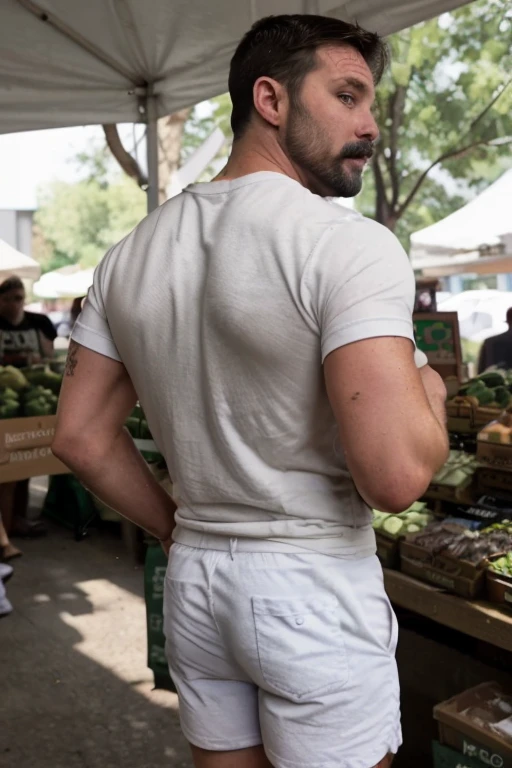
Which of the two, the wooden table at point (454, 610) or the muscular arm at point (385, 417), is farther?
the wooden table at point (454, 610)

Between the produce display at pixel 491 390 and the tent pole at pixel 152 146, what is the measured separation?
5.89 feet

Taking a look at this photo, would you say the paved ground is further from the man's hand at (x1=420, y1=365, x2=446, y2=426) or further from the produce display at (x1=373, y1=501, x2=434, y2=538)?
the man's hand at (x1=420, y1=365, x2=446, y2=426)

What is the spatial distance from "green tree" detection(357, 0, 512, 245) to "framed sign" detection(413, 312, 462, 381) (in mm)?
9279

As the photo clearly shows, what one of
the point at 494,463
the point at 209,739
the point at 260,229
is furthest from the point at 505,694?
the point at 260,229

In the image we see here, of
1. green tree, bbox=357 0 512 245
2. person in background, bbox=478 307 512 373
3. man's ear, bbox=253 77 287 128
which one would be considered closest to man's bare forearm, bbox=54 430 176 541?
man's ear, bbox=253 77 287 128

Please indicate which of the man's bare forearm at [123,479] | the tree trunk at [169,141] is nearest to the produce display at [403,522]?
the man's bare forearm at [123,479]

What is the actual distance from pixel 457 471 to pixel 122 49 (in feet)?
8.09

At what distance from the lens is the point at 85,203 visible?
122 feet

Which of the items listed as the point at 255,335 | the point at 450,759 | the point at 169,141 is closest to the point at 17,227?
the point at 169,141

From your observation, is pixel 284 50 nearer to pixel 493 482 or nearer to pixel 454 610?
pixel 454 610

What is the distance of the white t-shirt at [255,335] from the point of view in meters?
1.26

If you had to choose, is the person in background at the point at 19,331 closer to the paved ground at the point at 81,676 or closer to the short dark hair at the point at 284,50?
the paved ground at the point at 81,676

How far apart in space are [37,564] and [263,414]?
5.01 m

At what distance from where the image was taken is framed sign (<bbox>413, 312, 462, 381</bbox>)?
12.7 feet
